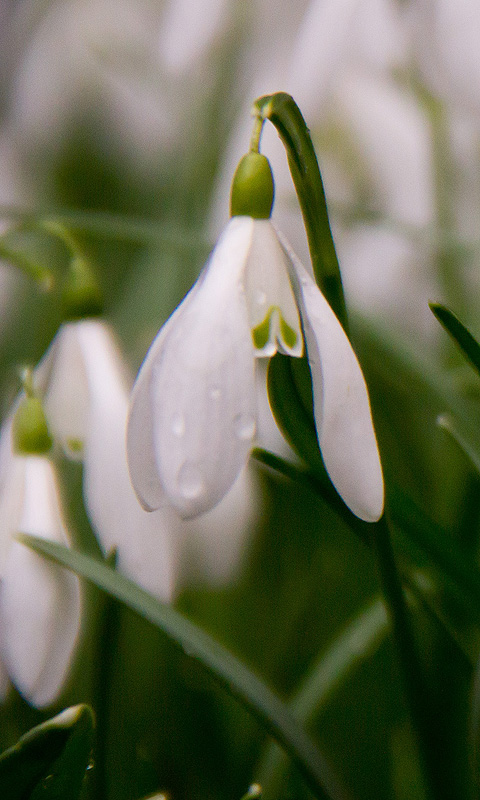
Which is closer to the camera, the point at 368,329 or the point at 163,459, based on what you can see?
the point at 163,459

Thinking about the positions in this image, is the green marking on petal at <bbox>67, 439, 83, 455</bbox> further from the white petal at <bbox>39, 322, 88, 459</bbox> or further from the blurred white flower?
the blurred white flower

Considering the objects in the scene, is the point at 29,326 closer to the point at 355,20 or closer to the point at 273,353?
the point at 355,20

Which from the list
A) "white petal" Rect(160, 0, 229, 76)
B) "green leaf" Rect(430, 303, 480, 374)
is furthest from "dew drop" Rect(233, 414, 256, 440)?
"white petal" Rect(160, 0, 229, 76)

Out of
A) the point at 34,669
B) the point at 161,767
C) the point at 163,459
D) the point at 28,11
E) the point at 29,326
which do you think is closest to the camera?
the point at 163,459

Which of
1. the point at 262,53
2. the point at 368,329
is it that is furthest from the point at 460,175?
the point at 368,329

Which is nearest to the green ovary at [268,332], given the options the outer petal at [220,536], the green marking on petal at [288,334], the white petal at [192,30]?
the green marking on petal at [288,334]

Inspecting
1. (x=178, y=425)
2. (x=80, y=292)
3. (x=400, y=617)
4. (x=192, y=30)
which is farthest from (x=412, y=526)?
(x=192, y=30)

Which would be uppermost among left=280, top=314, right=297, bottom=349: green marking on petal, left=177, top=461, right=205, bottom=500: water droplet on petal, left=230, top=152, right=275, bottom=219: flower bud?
left=230, top=152, right=275, bottom=219: flower bud
